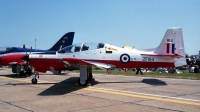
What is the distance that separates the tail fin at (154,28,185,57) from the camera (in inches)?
490

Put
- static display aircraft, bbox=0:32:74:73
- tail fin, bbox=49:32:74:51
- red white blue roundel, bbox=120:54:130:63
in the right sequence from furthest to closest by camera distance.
→ tail fin, bbox=49:32:74:51 < static display aircraft, bbox=0:32:74:73 < red white blue roundel, bbox=120:54:130:63

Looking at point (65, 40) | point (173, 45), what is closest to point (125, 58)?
point (173, 45)

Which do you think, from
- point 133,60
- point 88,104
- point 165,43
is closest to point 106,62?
point 133,60

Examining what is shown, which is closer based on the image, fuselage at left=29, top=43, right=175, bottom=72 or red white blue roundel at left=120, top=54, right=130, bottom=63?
fuselage at left=29, top=43, right=175, bottom=72

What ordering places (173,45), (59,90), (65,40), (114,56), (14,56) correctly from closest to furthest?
1. (59,90)
2. (114,56)
3. (173,45)
4. (14,56)
5. (65,40)

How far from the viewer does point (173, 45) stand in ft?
41.0

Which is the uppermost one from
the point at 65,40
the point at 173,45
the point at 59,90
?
the point at 65,40

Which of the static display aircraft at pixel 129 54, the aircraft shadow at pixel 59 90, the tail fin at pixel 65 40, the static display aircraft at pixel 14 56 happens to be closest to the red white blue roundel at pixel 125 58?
the static display aircraft at pixel 129 54

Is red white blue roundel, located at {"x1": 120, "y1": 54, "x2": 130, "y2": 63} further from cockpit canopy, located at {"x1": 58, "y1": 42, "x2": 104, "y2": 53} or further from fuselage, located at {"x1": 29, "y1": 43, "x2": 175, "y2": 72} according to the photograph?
cockpit canopy, located at {"x1": 58, "y1": 42, "x2": 104, "y2": 53}

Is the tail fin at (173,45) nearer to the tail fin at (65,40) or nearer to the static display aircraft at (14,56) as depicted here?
the static display aircraft at (14,56)

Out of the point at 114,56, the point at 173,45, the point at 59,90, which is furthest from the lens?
the point at 173,45

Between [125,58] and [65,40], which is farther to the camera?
[65,40]

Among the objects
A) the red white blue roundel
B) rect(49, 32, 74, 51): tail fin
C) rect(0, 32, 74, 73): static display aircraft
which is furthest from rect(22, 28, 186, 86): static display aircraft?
rect(49, 32, 74, 51): tail fin

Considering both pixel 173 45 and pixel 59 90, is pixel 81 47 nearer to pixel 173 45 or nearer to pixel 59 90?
pixel 59 90
